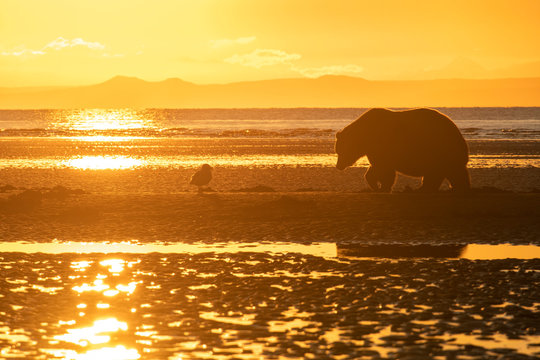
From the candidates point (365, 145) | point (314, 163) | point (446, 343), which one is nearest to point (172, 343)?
point (446, 343)

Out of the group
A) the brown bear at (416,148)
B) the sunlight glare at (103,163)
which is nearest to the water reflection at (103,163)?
the sunlight glare at (103,163)

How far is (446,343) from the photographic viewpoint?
860cm

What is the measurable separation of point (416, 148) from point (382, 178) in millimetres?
1364

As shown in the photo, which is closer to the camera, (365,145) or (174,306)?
(174,306)

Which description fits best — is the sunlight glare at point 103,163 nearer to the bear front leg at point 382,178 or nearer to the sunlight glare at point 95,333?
the bear front leg at point 382,178

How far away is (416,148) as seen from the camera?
2212cm

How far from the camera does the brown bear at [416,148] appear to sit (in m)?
22.1

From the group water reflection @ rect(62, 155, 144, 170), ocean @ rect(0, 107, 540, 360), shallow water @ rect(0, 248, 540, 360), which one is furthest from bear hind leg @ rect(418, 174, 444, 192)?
water reflection @ rect(62, 155, 144, 170)

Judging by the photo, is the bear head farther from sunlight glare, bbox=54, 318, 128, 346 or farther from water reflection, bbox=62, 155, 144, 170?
water reflection, bbox=62, 155, 144, 170

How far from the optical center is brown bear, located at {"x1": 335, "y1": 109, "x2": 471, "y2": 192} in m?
22.1

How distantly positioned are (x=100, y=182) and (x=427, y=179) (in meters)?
13.2

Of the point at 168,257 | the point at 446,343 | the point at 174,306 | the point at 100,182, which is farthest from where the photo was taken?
the point at 100,182

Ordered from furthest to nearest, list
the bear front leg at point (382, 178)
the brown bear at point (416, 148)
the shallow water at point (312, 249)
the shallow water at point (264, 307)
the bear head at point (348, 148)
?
the bear head at point (348, 148) < the bear front leg at point (382, 178) < the brown bear at point (416, 148) < the shallow water at point (312, 249) < the shallow water at point (264, 307)

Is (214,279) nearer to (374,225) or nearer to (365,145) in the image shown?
(374,225)
